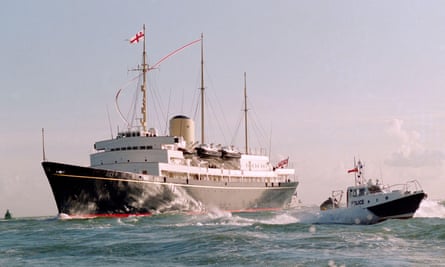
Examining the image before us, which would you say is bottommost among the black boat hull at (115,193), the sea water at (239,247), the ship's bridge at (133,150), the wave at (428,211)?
the sea water at (239,247)

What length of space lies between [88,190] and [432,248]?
3140 centimetres

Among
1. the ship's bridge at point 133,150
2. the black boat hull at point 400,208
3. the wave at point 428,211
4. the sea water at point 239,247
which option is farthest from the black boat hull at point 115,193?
the wave at point 428,211

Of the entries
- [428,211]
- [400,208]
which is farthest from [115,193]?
[428,211]

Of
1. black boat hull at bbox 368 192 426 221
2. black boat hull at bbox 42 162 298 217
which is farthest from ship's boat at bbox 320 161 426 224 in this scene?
black boat hull at bbox 42 162 298 217

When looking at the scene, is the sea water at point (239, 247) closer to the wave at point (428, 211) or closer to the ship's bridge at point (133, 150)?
the wave at point (428, 211)

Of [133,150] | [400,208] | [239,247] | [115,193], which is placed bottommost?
[239,247]

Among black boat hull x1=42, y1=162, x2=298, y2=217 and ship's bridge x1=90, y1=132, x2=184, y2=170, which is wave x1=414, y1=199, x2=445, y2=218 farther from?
ship's bridge x1=90, y1=132, x2=184, y2=170

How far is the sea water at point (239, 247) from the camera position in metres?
21.5

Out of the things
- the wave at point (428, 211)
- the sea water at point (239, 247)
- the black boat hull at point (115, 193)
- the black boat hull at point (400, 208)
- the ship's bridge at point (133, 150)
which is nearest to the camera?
the sea water at point (239, 247)

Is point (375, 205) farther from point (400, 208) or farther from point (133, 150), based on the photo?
point (133, 150)

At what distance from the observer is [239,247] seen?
25.1m

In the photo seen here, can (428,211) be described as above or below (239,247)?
above

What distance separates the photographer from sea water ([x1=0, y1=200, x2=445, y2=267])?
70.4 feet

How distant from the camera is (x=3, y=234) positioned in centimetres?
3681
